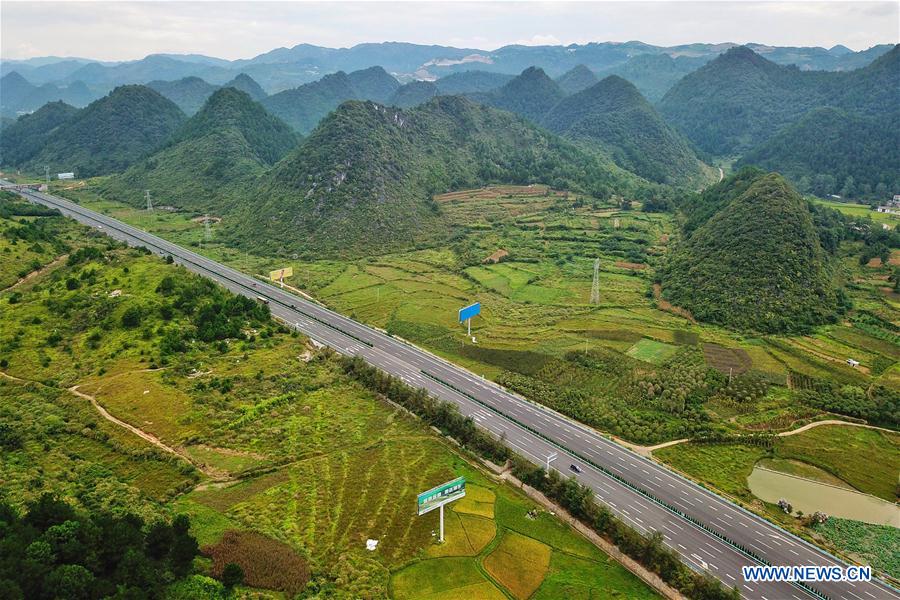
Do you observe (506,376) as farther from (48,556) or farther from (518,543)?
(48,556)

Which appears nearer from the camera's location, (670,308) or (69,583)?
(69,583)

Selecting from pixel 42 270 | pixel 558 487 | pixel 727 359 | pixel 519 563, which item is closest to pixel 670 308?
pixel 727 359

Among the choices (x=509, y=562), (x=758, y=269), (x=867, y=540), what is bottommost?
(x=509, y=562)

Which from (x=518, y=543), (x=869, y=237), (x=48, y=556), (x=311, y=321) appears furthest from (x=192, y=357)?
(x=869, y=237)

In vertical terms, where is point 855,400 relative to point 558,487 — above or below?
above

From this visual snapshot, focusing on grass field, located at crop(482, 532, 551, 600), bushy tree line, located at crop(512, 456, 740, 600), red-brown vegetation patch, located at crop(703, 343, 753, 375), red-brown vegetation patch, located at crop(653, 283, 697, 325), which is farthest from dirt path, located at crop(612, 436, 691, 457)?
red-brown vegetation patch, located at crop(653, 283, 697, 325)

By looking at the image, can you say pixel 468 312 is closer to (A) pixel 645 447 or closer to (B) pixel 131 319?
(A) pixel 645 447

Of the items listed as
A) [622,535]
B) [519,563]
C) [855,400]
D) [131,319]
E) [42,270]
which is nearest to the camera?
[519,563]

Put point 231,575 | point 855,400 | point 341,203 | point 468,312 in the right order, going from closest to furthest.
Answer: point 231,575, point 855,400, point 468,312, point 341,203
